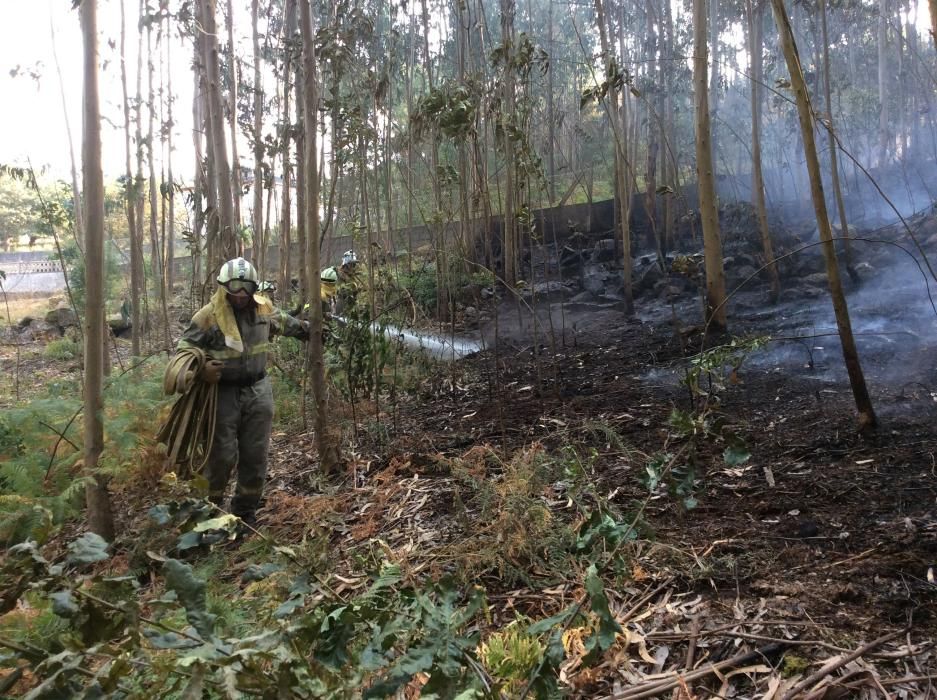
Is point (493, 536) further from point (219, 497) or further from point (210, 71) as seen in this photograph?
point (210, 71)

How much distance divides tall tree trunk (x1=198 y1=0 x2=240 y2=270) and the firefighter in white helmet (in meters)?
2.55

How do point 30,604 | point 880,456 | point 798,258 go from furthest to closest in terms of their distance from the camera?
1. point 798,258
2. point 880,456
3. point 30,604

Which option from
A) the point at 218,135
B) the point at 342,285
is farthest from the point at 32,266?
the point at 342,285

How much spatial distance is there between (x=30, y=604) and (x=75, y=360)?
1177cm

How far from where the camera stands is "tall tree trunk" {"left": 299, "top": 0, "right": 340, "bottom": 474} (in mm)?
4477

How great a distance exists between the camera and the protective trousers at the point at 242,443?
449 cm

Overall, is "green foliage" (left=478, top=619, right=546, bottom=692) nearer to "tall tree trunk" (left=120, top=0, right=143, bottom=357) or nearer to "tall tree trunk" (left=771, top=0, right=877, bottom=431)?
"tall tree trunk" (left=771, top=0, right=877, bottom=431)

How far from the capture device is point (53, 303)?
1853 centimetres

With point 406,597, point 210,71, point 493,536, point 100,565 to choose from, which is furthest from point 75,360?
point 406,597

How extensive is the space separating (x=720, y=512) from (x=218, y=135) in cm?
626

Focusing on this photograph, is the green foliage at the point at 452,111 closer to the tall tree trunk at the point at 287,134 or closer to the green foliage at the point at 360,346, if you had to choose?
the green foliage at the point at 360,346

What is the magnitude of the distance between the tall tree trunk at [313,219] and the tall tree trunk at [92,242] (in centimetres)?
134

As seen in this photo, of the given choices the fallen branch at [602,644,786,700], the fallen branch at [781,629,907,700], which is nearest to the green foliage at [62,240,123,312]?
the fallen branch at [602,644,786,700]

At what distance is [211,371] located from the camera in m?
4.25
